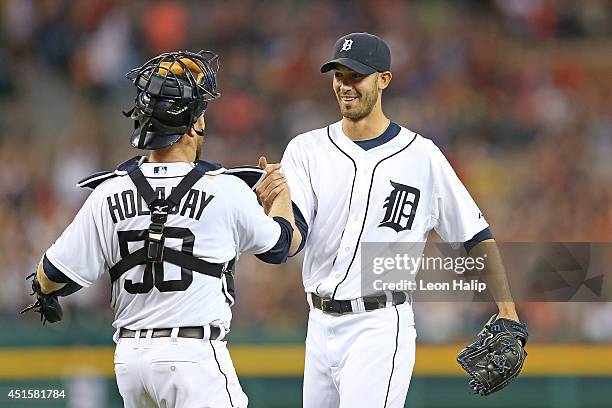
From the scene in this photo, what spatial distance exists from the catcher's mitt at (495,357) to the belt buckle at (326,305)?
0.61 metres

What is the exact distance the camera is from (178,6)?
12234 mm

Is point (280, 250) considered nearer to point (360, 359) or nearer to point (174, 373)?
point (174, 373)

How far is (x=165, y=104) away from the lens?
4.00 meters

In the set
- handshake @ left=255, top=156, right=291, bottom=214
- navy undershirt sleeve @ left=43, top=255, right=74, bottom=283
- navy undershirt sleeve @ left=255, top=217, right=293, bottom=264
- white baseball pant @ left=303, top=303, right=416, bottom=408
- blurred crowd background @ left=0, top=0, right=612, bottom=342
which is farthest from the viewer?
blurred crowd background @ left=0, top=0, right=612, bottom=342

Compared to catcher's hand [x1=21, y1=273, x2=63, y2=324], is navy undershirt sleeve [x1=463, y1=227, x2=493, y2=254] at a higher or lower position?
higher

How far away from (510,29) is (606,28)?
1109 millimetres

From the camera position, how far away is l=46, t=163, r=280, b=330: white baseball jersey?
3904 mm

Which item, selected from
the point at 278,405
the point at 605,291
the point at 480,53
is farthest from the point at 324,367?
the point at 480,53

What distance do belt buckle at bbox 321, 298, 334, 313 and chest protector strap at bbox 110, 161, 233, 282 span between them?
107 cm

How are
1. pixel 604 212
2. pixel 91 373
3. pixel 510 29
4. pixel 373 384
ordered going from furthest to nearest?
pixel 510 29 < pixel 604 212 < pixel 91 373 < pixel 373 384

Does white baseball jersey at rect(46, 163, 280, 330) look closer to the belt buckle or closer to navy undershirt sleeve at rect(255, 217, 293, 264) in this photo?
navy undershirt sleeve at rect(255, 217, 293, 264)

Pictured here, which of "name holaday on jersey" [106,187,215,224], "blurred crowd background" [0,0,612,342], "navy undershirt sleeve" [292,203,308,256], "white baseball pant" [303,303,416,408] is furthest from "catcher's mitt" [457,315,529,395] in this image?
"blurred crowd background" [0,0,612,342]

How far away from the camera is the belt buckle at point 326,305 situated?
496 centimetres

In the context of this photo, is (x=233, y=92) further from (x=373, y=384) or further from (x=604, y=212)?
(x=373, y=384)
